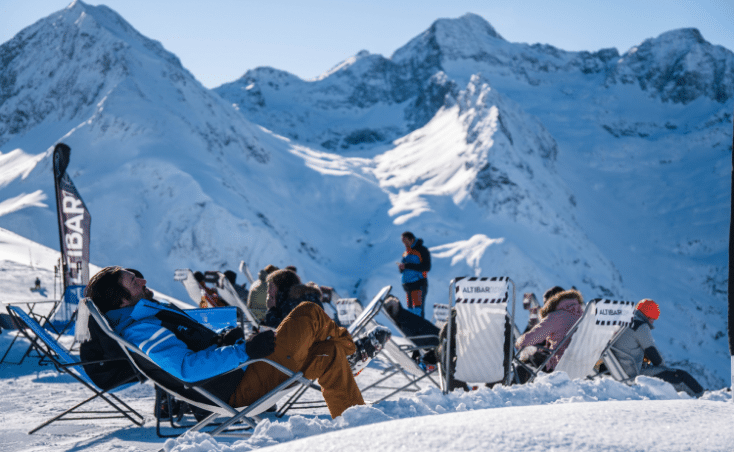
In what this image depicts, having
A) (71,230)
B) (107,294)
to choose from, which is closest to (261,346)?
(107,294)

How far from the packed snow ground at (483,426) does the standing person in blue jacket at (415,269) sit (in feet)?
13.6

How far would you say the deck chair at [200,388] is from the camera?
8.16 ft

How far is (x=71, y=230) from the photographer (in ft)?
25.0

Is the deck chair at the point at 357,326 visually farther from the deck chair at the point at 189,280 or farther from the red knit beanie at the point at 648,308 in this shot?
the deck chair at the point at 189,280

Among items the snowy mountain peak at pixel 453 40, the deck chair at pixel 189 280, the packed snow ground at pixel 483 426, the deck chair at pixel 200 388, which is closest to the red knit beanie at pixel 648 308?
the packed snow ground at pixel 483 426

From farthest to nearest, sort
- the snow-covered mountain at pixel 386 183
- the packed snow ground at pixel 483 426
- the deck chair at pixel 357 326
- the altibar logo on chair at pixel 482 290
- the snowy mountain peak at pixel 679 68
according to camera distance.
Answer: the snowy mountain peak at pixel 679 68 < the snow-covered mountain at pixel 386 183 < the altibar logo on chair at pixel 482 290 < the deck chair at pixel 357 326 < the packed snow ground at pixel 483 426

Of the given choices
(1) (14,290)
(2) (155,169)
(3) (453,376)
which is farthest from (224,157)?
(3) (453,376)

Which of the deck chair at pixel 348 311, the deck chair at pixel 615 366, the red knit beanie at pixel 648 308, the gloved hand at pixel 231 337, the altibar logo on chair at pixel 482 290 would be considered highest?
the altibar logo on chair at pixel 482 290

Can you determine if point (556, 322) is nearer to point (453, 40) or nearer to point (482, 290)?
point (482, 290)

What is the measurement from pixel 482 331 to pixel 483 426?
81.6 inches

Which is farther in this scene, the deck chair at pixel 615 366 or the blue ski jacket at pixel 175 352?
the deck chair at pixel 615 366

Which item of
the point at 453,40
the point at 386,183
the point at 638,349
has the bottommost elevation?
the point at 638,349

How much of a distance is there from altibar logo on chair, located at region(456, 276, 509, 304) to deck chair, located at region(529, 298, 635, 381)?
60 centimetres

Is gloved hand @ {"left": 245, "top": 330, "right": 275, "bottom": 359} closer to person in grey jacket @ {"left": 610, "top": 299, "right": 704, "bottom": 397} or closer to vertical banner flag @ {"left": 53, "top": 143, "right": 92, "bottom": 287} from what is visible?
person in grey jacket @ {"left": 610, "top": 299, "right": 704, "bottom": 397}
